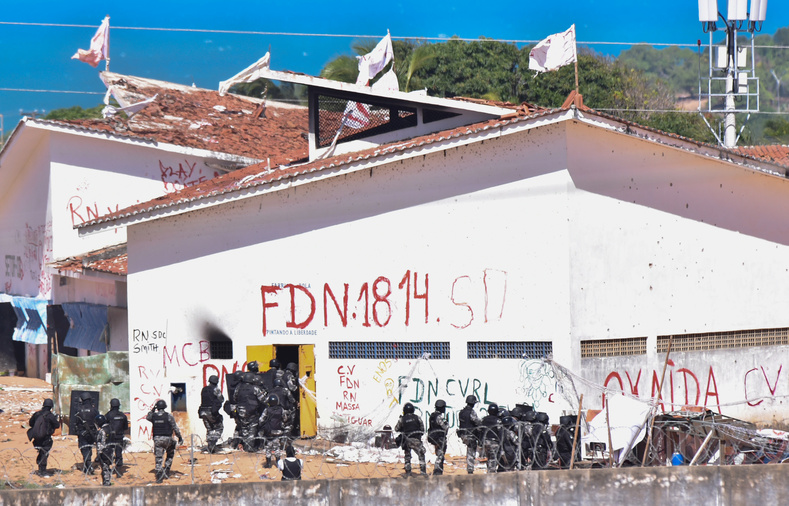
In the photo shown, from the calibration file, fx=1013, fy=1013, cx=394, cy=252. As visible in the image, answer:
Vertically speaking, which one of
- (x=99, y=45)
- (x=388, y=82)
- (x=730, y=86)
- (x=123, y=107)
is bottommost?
(x=388, y=82)

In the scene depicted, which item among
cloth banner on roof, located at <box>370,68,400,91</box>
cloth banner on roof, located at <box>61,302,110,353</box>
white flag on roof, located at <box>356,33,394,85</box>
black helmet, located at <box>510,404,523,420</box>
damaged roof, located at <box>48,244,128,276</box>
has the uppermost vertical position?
white flag on roof, located at <box>356,33,394,85</box>

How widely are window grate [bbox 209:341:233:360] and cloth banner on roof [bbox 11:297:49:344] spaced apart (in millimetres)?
9750

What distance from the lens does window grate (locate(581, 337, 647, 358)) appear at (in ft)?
51.2

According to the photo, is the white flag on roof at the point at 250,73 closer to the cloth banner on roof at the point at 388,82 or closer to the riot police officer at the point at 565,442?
the cloth banner on roof at the point at 388,82

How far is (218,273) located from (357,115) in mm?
4518

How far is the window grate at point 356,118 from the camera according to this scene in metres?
19.2

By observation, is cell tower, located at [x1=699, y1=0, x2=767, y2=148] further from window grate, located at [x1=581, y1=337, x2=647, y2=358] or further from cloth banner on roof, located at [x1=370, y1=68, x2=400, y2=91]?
window grate, located at [x1=581, y1=337, x2=647, y2=358]

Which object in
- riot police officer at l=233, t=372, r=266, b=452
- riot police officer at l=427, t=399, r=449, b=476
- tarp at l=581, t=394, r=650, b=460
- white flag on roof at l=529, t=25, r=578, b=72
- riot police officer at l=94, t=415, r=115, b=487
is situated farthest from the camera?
white flag on roof at l=529, t=25, r=578, b=72

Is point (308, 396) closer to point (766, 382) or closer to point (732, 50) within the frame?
point (766, 382)

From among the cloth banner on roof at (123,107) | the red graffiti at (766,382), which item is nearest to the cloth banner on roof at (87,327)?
the cloth banner on roof at (123,107)

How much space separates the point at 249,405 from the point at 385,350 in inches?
92.4

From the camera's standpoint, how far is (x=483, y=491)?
11469mm

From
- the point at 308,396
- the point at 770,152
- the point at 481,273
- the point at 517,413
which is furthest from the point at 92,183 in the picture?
the point at 770,152

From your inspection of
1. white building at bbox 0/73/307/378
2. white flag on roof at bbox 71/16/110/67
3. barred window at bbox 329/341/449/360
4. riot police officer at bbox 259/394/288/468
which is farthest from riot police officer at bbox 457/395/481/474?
white flag on roof at bbox 71/16/110/67
